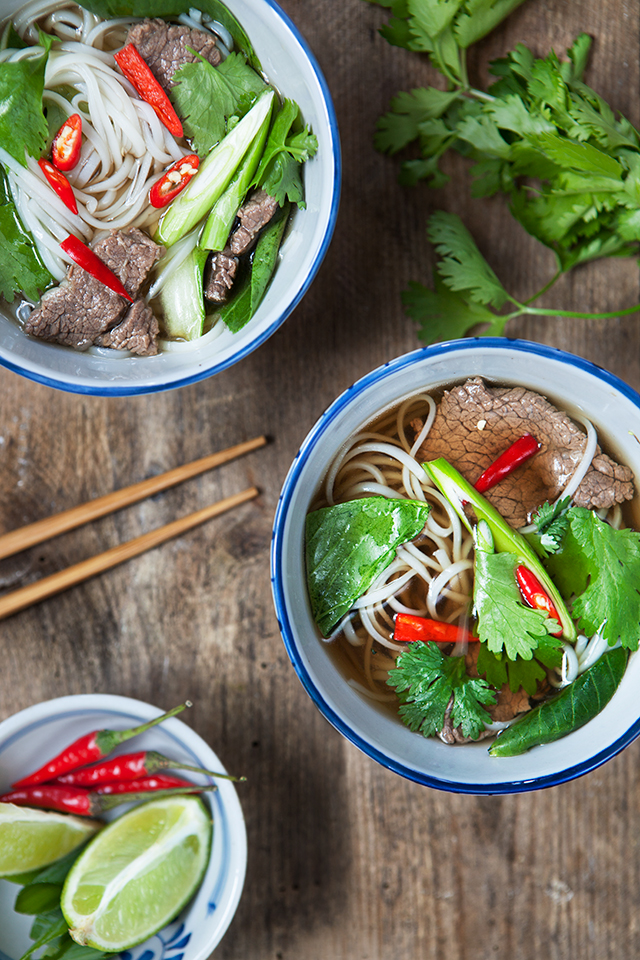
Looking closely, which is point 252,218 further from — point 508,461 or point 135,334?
point 508,461

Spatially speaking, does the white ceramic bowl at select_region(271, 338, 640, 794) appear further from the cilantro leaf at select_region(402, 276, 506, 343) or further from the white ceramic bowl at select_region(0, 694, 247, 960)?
the white ceramic bowl at select_region(0, 694, 247, 960)

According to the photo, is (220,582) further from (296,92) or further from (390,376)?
(296,92)

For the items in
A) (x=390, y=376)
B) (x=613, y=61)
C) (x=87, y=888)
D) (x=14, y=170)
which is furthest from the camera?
(x=613, y=61)

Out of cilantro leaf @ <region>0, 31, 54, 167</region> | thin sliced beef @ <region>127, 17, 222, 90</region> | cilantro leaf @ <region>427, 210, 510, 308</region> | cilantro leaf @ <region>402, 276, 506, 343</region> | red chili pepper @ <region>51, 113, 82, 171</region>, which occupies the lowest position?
cilantro leaf @ <region>402, 276, 506, 343</region>

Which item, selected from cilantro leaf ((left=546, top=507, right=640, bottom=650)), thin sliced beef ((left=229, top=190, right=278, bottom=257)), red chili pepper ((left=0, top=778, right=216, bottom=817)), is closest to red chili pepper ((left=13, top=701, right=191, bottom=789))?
red chili pepper ((left=0, top=778, right=216, bottom=817))

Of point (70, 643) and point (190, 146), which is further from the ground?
point (190, 146)

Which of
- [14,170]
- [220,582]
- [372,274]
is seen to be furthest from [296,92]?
[220,582]

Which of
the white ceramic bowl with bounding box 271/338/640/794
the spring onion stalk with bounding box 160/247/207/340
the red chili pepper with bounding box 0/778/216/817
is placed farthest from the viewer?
the red chili pepper with bounding box 0/778/216/817
